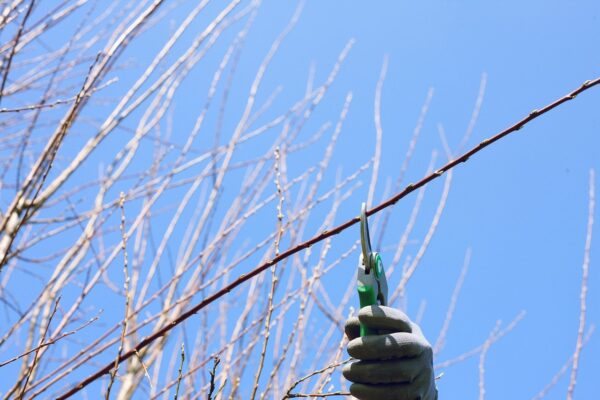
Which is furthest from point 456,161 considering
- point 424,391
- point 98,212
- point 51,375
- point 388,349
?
point 98,212

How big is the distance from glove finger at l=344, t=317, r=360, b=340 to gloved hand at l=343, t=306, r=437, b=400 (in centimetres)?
5

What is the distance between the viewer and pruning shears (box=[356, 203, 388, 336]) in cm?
117

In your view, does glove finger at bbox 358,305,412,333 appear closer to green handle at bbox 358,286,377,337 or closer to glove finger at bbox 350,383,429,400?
green handle at bbox 358,286,377,337

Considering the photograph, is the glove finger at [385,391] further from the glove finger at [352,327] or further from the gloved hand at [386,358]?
the glove finger at [352,327]

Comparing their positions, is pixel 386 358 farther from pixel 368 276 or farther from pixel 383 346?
pixel 368 276

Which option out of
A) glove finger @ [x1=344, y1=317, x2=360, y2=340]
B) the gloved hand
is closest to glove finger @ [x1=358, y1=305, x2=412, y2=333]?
the gloved hand

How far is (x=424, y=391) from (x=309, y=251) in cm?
119

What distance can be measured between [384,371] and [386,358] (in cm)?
3

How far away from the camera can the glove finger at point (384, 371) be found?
127 cm

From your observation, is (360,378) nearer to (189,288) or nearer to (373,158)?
(189,288)

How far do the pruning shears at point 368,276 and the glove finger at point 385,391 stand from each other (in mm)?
111

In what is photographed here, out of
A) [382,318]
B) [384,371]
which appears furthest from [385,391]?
[382,318]

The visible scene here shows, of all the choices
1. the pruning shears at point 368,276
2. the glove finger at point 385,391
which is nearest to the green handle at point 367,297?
the pruning shears at point 368,276

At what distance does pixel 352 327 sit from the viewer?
1385 millimetres
